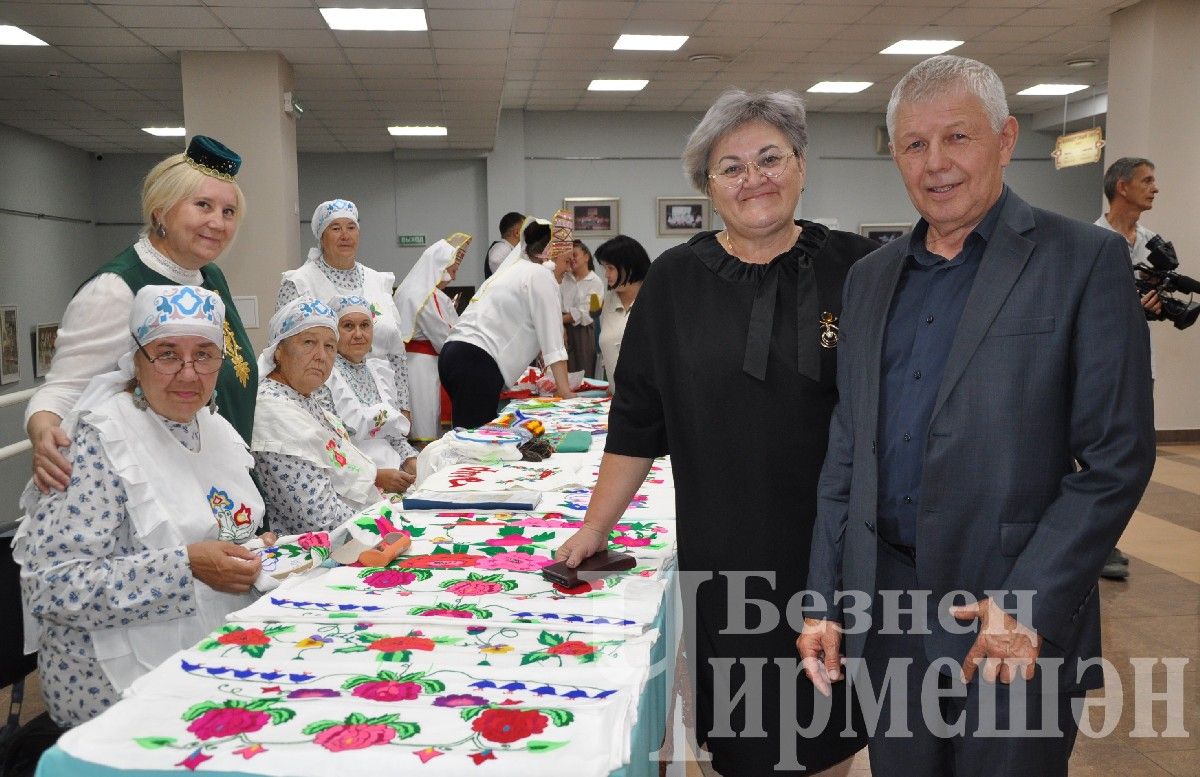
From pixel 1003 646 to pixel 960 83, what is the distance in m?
0.81

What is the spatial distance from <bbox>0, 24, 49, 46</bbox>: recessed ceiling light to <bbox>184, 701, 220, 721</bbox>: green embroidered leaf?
7.19 m

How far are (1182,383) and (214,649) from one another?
7872mm

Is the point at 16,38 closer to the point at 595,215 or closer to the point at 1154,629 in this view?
the point at 595,215

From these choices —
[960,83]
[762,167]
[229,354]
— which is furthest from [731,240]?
[229,354]

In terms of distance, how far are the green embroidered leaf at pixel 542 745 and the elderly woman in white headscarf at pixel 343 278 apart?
11.3ft

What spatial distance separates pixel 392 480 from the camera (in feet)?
10.3

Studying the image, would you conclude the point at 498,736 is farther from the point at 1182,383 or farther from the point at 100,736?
the point at 1182,383

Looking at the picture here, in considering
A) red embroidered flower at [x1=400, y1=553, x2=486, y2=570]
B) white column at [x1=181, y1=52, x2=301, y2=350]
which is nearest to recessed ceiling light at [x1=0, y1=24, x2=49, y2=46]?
white column at [x1=181, y1=52, x2=301, y2=350]

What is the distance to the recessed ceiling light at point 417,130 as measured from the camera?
36.4ft

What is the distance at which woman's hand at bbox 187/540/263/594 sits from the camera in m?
1.81

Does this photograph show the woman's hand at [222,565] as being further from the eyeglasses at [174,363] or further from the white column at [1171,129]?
the white column at [1171,129]

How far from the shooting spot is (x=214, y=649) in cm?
132

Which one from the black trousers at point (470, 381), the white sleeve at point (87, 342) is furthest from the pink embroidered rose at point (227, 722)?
the black trousers at point (470, 381)

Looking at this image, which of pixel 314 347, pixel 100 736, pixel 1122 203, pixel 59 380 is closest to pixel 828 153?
pixel 1122 203
